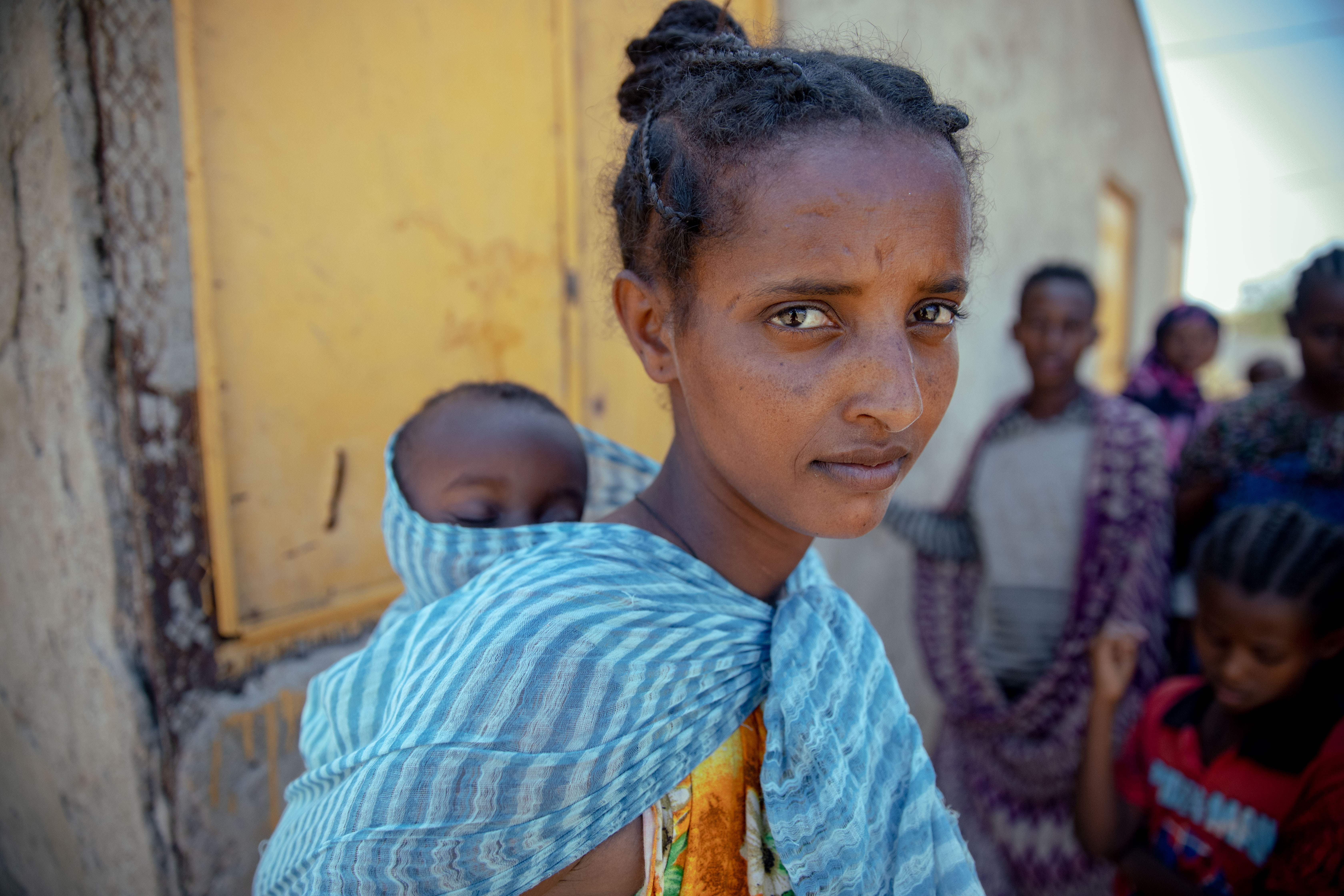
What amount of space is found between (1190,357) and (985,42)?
223cm

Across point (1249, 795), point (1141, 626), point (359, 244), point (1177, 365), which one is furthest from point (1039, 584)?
point (1177, 365)

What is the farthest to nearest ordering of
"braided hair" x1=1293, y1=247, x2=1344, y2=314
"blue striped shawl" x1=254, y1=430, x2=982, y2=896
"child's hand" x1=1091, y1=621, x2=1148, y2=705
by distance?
"braided hair" x1=1293, y1=247, x2=1344, y2=314
"child's hand" x1=1091, y1=621, x2=1148, y2=705
"blue striped shawl" x1=254, y1=430, x2=982, y2=896

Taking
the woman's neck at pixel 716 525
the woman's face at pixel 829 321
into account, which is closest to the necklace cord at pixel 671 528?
the woman's neck at pixel 716 525

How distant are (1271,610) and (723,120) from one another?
170 cm

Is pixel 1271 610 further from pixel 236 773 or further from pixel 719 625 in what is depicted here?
pixel 236 773

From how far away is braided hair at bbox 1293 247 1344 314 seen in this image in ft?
7.84

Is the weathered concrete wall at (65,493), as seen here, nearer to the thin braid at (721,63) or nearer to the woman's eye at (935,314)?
the thin braid at (721,63)

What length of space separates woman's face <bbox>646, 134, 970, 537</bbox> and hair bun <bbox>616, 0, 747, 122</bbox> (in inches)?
11.9

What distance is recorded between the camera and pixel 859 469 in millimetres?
875

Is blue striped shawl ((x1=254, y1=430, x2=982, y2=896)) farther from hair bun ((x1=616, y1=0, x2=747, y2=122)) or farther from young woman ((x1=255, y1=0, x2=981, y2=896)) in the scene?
hair bun ((x1=616, y1=0, x2=747, y2=122))

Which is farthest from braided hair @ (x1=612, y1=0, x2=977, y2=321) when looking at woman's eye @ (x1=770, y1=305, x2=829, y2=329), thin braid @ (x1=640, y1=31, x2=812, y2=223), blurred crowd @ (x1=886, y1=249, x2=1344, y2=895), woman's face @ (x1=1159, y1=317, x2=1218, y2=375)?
woman's face @ (x1=1159, y1=317, x2=1218, y2=375)

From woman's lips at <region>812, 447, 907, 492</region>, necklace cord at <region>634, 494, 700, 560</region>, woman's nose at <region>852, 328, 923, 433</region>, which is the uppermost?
woman's nose at <region>852, 328, 923, 433</region>

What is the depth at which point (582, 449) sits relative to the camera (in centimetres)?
147

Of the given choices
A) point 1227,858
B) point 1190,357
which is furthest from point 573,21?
point 1190,357
